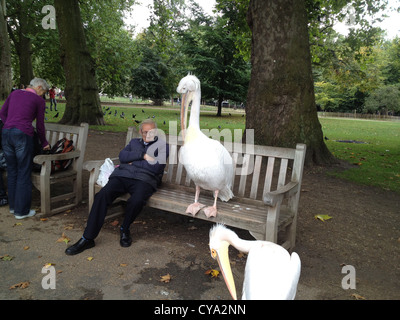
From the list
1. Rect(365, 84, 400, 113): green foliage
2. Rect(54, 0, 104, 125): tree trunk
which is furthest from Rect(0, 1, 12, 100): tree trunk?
Rect(365, 84, 400, 113): green foliage

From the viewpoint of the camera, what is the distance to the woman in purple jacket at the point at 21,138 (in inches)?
166

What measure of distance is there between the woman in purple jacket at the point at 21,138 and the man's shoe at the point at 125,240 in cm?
163

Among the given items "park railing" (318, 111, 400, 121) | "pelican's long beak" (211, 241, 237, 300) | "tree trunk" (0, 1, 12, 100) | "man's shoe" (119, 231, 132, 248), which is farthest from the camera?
"park railing" (318, 111, 400, 121)

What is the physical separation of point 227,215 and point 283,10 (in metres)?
5.15

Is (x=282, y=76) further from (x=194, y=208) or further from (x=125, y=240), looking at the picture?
(x=125, y=240)

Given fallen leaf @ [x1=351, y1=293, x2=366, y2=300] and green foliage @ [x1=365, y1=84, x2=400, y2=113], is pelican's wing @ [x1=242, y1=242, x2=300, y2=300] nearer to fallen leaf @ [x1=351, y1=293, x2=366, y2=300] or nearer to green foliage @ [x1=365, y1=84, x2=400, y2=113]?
fallen leaf @ [x1=351, y1=293, x2=366, y2=300]

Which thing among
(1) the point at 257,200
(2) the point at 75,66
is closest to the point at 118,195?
(1) the point at 257,200

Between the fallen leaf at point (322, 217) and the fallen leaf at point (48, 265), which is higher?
the fallen leaf at point (322, 217)

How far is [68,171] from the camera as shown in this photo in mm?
4906

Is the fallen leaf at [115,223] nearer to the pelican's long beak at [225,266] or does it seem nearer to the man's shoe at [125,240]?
the man's shoe at [125,240]

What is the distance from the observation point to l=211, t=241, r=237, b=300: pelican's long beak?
169 centimetres

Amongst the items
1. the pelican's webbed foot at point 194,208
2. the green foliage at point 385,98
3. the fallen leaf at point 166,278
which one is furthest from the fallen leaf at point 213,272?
the green foliage at point 385,98

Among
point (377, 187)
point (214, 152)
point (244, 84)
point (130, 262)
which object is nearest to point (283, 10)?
point (377, 187)
